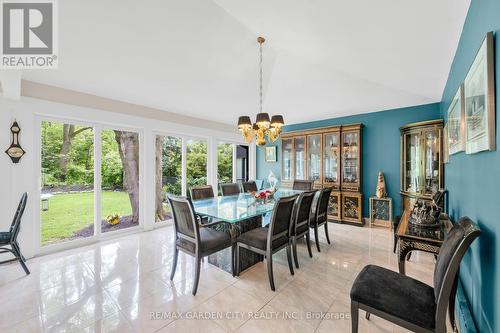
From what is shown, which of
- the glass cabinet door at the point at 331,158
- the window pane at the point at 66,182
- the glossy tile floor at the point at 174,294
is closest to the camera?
the glossy tile floor at the point at 174,294

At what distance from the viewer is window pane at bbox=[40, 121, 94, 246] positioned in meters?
3.24

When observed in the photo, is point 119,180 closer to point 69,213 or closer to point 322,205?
point 69,213

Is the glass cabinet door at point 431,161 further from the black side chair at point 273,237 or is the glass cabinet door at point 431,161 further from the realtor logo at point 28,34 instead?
the realtor logo at point 28,34

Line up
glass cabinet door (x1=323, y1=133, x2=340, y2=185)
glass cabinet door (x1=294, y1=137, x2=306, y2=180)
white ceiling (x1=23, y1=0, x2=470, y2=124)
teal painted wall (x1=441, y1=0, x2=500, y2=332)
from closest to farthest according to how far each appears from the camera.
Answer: teal painted wall (x1=441, y1=0, x2=500, y2=332) → white ceiling (x1=23, y1=0, x2=470, y2=124) → glass cabinet door (x1=323, y1=133, x2=340, y2=185) → glass cabinet door (x1=294, y1=137, x2=306, y2=180)

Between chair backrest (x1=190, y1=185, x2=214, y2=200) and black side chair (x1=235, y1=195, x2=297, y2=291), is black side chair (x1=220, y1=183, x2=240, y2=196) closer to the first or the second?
chair backrest (x1=190, y1=185, x2=214, y2=200)

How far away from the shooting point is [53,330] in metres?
1.66

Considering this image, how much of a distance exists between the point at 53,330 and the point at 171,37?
321 centimetres

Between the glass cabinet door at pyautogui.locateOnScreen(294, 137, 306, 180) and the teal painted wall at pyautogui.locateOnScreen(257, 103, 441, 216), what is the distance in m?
1.07

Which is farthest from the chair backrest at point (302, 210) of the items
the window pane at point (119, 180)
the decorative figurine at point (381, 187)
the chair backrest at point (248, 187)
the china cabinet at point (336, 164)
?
the window pane at point (119, 180)

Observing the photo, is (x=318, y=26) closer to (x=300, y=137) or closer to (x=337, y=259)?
(x=337, y=259)

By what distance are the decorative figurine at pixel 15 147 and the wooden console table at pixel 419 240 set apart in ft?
15.5

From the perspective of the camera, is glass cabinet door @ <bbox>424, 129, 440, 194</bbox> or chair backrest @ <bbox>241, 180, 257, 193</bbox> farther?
chair backrest @ <bbox>241, 180, 257, 193</bbox>

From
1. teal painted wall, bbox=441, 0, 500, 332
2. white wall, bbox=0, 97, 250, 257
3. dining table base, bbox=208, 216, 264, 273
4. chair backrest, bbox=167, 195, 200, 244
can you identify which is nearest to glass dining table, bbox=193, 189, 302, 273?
dining table base, bbox=208, 216, 264, 273

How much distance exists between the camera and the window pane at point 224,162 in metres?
5.87
